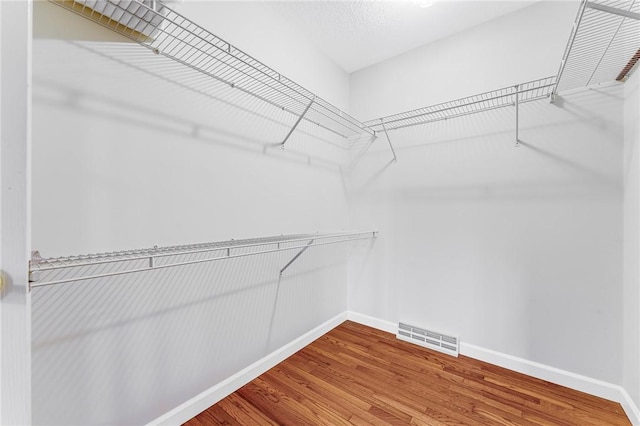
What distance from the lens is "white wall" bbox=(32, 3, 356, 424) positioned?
0.86 metres

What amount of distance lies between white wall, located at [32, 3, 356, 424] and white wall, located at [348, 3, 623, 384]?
3.17 feet

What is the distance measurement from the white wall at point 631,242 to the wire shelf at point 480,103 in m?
0.35

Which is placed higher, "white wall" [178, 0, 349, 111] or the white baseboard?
"white wall" [178, 0, 349, 111]

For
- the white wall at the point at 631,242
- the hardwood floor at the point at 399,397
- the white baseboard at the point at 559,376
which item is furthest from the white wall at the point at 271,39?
the white baseboard at the point at 559,376

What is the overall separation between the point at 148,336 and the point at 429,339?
1.76 metres

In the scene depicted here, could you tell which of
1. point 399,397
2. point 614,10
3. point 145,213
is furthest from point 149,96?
point 399,397

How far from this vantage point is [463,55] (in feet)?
5.90

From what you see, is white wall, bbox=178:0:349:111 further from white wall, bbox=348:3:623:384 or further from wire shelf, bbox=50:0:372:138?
white wall, bbox=348:3:623:384

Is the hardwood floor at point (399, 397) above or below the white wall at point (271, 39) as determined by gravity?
below

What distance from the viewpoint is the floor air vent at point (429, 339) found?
5.86ft

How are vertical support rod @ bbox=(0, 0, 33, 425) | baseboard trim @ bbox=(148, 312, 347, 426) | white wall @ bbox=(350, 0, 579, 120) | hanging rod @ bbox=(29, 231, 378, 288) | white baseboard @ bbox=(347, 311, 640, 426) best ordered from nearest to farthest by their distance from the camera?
vertical support rod @ bbox=(0, 0, 33, 425)
hanging rod @ bbox=(29, 231, 378, 288)
baseboard trim @ bbox=(148, 312, 347, 426)
white baseboard @ bbox=(347, 311, 640, 426)
white wall @ bbox=(350, 0, 579, 120)

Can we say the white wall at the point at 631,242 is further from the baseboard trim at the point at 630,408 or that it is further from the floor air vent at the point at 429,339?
the floor air vent at the point at 429,339

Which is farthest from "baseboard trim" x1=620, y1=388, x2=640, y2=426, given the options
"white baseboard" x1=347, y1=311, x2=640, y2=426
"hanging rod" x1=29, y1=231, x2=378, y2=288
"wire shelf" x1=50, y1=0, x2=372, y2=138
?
"wire shelf" x1=50, y1=0, x2=372, y2=138

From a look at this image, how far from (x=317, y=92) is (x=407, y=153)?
33.6 inches
